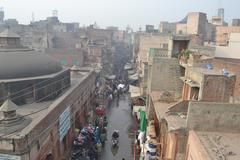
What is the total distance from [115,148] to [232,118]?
1094 cm

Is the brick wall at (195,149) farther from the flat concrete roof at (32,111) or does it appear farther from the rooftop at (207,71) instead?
the flat concrete roof at (32,111)

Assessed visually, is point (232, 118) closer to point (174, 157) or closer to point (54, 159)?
point (174, 157)

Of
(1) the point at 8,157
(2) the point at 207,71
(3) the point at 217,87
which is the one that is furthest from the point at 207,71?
(1) the point at 8,157

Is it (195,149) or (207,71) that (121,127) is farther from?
(195,149)

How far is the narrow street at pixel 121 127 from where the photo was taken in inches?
733

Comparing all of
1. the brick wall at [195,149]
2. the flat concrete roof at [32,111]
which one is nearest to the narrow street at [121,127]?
the flat concrete roof at [32,111]

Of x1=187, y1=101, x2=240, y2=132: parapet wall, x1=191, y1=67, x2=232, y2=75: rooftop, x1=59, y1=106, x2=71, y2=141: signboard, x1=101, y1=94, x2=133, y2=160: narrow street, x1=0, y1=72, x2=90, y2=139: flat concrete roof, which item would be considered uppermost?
x1=191, y1=67, x2=232, y2=75: rooftop

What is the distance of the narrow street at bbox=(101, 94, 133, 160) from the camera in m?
18.6

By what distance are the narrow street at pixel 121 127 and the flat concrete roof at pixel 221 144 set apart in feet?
31.1

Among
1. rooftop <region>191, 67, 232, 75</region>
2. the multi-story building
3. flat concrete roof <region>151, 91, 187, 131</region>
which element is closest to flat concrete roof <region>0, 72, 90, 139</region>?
the multi-story building

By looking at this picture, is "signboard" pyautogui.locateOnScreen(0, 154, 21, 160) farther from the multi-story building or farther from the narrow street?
the narrow street

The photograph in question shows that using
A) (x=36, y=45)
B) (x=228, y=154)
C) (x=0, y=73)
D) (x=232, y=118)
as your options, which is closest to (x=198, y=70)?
(x=232, y=118)

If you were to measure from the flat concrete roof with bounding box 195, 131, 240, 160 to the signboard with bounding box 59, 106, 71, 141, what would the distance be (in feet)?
27.9

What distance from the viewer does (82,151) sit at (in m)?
17.3
